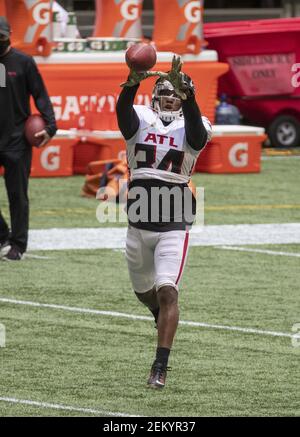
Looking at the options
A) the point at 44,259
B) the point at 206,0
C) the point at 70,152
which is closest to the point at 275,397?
the point at 44,259

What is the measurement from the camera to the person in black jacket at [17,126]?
40.2 feet

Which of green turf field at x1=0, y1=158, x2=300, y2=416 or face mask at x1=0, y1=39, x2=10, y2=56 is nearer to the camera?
green turf field at x1=0, y1=158, x2=300, y2=416

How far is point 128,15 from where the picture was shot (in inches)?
750

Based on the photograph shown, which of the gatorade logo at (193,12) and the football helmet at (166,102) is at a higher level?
the football helmet at (166,102)

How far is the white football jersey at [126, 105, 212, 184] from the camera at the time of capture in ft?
27.2

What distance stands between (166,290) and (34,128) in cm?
432

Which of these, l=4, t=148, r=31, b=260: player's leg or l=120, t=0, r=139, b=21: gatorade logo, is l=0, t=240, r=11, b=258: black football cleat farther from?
l=120, t=0, r=139, b=21: gatorade logo

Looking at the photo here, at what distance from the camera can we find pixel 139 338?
9406 mm

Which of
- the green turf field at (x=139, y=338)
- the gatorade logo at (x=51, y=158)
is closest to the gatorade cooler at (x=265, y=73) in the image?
the gatorade logo at (x=51, y=158)

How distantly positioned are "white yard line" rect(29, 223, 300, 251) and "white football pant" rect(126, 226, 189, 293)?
4635mm

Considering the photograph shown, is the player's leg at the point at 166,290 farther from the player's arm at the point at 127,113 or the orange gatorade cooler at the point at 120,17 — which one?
the orange gatorade cooler at the point at 120,17

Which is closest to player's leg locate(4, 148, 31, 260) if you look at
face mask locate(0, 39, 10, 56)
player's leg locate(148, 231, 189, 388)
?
face mask locate(0, 39, 10, 56)

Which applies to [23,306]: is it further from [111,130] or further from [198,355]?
[111,130]

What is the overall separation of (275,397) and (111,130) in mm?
10727
